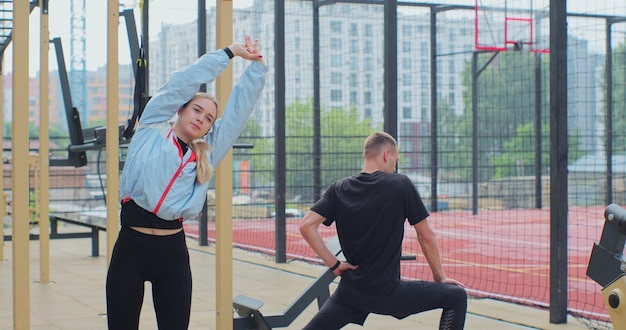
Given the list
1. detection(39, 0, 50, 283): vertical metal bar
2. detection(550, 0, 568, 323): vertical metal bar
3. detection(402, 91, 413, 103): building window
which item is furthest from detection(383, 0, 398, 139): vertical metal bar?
detection(402, 91, 413, 103): building window

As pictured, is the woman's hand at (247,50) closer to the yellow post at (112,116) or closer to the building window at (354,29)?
the yellow post at (112,116)

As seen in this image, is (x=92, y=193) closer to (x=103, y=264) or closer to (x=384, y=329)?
(x=103, y=264)

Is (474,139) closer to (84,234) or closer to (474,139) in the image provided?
(474,139)

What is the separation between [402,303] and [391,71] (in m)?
4.12

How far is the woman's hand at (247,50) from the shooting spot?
3764mm

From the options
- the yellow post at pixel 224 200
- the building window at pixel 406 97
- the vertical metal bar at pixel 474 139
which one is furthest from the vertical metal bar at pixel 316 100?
the building window at pixel 406 97

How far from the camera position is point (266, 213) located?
15.8 metres

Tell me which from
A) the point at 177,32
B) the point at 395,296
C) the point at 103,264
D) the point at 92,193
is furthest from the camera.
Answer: the point at 92,193

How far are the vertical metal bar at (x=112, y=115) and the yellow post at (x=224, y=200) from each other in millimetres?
902

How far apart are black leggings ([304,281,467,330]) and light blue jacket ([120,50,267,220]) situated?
104 centimetres

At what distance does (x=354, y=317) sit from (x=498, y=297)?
137 inches

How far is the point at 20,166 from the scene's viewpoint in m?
4.47

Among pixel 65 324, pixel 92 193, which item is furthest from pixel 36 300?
pixel 92 193

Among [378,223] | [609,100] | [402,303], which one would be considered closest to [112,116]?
[378,223]
